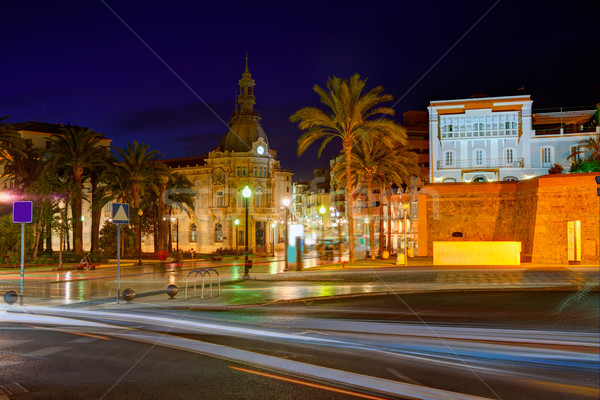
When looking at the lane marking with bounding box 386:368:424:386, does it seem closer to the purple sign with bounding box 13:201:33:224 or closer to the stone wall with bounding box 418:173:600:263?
the purple sign with bounding box 13:201:33:224

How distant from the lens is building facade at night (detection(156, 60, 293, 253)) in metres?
65.6

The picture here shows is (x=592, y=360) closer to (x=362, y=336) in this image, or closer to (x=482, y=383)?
(x=482, y=383)

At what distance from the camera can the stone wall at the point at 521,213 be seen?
102 feet

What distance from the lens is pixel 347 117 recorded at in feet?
102

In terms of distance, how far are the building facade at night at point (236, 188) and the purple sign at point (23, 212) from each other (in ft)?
155

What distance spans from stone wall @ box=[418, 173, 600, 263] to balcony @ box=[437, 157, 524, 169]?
19411mm

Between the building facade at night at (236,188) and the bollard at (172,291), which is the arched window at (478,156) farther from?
the bollard at (172,291)

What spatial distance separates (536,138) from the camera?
5628 cm

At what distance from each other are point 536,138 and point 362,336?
2075 inches

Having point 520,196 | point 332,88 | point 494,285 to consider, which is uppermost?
point 332,88

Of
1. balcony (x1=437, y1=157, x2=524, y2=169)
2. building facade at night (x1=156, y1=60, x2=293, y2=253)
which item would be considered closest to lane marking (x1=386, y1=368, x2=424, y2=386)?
balcony (x1=437, y1=157, x2=524, y2=169)

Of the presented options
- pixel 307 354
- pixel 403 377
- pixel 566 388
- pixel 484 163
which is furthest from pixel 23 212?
pixel 484 163

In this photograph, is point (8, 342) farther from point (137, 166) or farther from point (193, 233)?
point (193, 233)

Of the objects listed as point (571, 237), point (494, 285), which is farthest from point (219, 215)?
point (494, 285)
